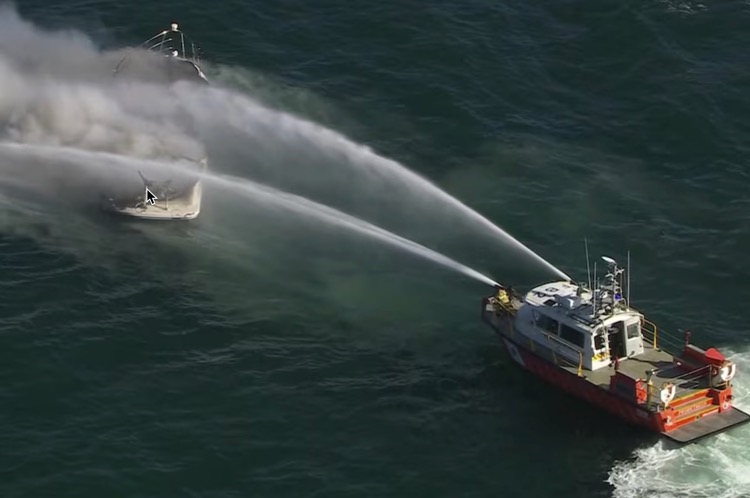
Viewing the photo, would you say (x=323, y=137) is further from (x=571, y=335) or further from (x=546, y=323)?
(x=571, y=335)

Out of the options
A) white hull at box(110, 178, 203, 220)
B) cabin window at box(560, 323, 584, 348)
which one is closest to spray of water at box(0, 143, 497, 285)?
white hull at box(110, 178, 203, 220)

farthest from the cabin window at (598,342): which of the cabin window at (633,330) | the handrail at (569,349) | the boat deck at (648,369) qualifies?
the cabin window at (633,330)

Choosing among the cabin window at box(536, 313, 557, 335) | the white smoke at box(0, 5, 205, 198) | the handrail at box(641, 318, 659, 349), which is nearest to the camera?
the cabin window at box(536, 313, 557, 335)

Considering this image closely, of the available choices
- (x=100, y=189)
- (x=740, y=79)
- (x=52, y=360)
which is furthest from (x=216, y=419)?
(x=740, y=79)

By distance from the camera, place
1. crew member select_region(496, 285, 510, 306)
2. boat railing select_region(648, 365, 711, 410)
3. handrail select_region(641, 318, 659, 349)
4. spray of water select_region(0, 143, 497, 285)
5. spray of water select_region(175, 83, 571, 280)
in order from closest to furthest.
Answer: boat railing select_region(648, 365, 711, 410) → handrail select_region(641, 318, 659, 349) → crew member select_region(496, 285, 510, 306) → spray of water select_region(0, 143, 497, 285) → spray of water select_region(175, 83, 571, 280)

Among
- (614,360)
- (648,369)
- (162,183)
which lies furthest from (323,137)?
(648,369)

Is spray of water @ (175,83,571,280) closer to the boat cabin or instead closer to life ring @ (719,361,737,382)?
the boat cabin

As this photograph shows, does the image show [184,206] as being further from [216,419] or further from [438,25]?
[438,25]
